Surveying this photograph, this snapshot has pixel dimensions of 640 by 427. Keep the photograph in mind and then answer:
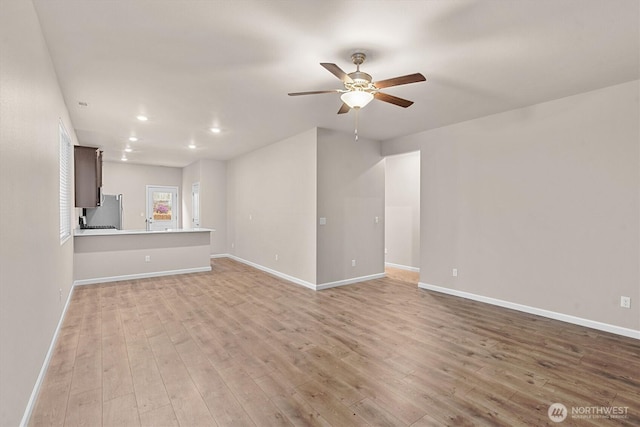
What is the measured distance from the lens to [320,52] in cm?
267

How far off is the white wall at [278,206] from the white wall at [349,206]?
8.0 inches

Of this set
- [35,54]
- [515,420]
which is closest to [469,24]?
[515,420]

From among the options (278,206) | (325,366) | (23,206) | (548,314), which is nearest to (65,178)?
(23,206)

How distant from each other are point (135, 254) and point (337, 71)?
5449 mm

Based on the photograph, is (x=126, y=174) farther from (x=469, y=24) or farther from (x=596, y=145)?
(x=596, y=145)

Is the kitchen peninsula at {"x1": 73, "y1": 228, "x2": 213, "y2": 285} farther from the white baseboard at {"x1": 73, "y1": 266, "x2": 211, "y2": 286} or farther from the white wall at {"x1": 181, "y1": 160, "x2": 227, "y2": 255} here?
the white wall at {"x1": 181, "y1": 160, "x2": 227, "y2": 255}

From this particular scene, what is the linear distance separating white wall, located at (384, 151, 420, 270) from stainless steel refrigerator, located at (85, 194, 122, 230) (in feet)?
20.2

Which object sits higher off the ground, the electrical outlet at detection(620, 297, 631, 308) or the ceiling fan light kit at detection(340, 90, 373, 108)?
the ceiling fan light kit at detection(340, 90, 373, 108)

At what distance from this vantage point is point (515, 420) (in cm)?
198

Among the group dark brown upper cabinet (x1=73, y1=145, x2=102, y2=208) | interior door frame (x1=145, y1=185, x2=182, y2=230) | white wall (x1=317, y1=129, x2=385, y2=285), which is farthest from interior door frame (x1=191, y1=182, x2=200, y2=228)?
white wall (x1=317, y1=129, x2=385, y2=285)

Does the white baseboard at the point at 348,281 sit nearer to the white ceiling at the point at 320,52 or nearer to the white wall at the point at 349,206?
the white wall at the point at 349,206

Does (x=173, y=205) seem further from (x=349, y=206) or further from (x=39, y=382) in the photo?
(x=39, y=382)

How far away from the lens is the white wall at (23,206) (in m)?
1.58

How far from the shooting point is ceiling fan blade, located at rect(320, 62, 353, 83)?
2.29 m
